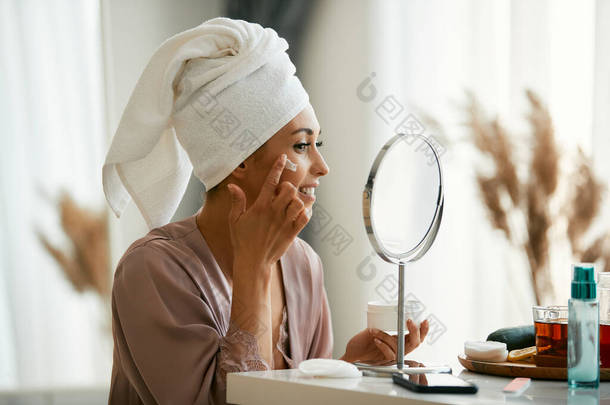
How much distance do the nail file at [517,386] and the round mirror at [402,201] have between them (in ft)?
0.59

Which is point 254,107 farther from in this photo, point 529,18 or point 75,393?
point 75,393

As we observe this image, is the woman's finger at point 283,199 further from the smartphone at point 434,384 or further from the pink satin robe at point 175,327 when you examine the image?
the smartphone at point 434,384

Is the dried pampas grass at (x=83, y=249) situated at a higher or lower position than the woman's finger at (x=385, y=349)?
higher

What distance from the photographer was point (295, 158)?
56.4 inches

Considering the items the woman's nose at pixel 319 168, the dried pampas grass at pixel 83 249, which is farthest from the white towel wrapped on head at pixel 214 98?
the dried pampas grass at pixel 83 249

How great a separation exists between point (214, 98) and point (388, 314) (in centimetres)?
55

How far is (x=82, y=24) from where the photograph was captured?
256 centimetres

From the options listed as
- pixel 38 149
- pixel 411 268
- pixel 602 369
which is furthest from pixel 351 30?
pixel 602 369

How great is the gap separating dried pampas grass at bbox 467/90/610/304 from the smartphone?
118 centimetres

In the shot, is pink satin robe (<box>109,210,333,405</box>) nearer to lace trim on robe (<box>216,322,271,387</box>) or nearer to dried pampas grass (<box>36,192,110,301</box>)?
lace trim on robe (<box>216,322,271,387</box>)

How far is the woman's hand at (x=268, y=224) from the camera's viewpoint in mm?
1269

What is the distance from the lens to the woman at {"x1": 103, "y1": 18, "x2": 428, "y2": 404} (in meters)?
1.26

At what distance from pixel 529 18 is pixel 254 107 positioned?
109cm

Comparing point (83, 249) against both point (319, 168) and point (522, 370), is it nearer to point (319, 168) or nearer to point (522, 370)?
point (319, 168)
